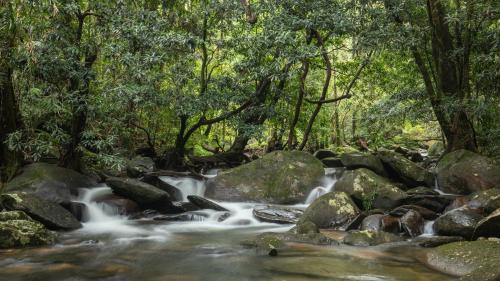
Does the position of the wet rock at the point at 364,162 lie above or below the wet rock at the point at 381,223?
above

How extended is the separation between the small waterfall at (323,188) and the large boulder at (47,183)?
18.4 feet

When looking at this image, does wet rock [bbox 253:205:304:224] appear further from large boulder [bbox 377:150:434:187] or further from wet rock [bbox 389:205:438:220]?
large boulder [bbox 377:150:434:187]

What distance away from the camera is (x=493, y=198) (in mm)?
7391

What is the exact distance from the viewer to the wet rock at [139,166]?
12.2 meters

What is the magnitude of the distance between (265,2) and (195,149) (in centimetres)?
792

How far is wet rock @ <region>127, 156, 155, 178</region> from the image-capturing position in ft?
40.1

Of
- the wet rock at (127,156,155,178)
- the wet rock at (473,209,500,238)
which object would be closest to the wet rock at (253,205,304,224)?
the wet rock at (473,209,500,238)

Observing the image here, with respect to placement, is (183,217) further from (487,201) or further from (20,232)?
(487,201)

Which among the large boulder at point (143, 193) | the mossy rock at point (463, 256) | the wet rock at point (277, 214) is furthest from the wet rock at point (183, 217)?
the mossy rock at point (463, 256)

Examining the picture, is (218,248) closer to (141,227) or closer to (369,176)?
(141,227)

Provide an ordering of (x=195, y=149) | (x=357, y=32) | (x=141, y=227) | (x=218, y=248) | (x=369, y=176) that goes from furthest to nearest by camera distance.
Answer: (x=195, y=149) → (x=357, y=32) → (x=369, y=176) → (x=141, y=227) → (x=218, y=248)

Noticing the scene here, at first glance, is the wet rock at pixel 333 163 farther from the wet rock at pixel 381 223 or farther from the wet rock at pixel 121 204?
the wet rock at pixel 121 204

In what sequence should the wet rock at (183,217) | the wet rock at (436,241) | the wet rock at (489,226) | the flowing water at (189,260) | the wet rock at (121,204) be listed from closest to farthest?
the flowing water at (189,260) → the wet rock at (489,226) → the wet rock at (436,241) → the wet rock at (183,217) → the wet rock at (121,204)

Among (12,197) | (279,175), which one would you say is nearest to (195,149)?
(279,175)
